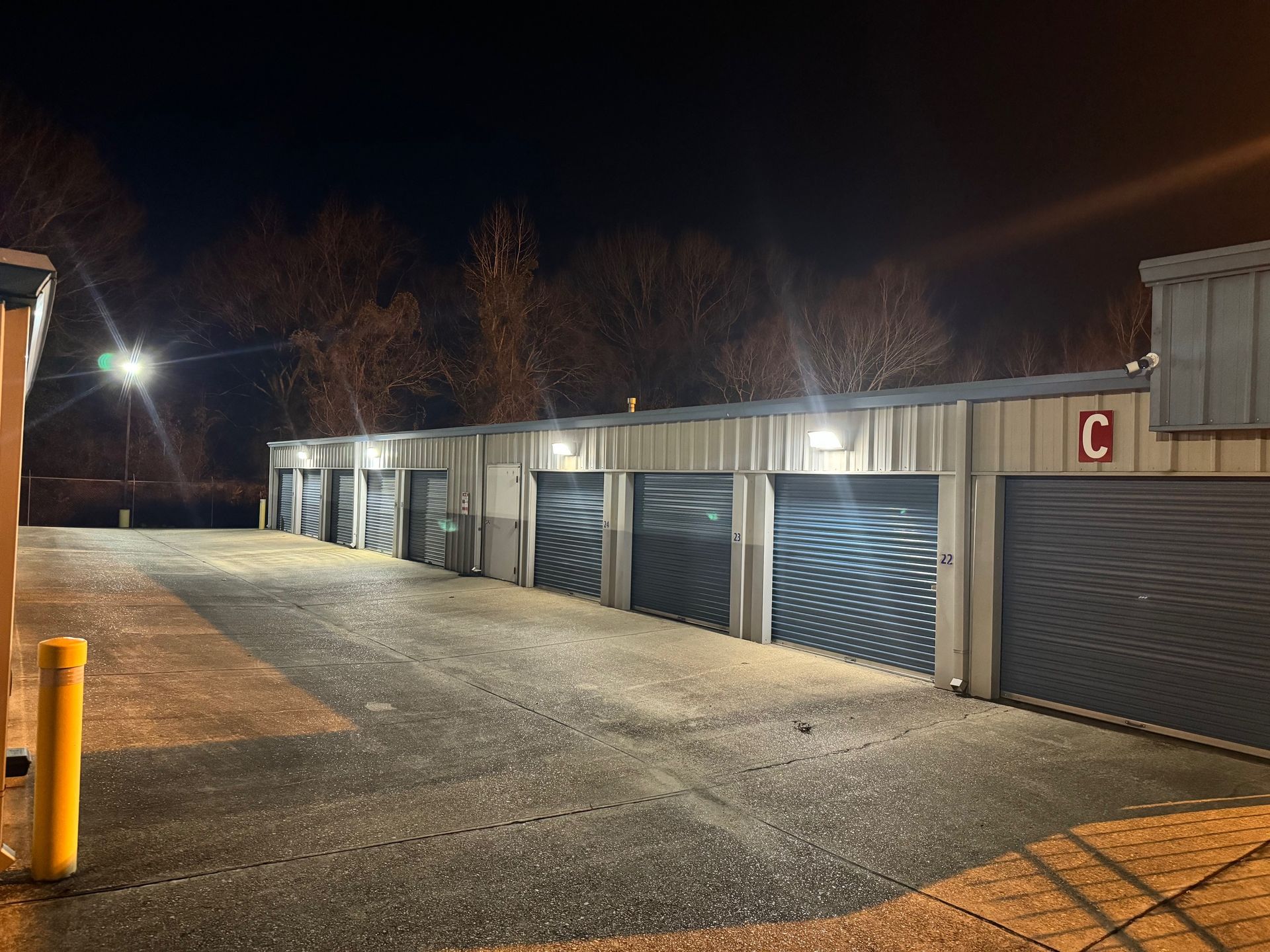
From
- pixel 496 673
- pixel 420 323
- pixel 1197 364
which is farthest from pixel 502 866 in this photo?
pixel 420 323

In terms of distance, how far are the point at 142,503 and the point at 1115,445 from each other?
104ft

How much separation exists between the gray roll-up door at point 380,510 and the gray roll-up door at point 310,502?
11.2 feet

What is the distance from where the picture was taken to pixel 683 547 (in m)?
12.1

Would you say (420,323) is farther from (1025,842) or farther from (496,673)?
(1025,842)

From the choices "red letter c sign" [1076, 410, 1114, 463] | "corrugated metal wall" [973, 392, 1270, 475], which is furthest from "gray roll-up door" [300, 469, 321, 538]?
"red letter c sign" [1076, 410, 1114, 463]

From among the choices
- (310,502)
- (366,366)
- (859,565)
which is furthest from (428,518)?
(366,366)

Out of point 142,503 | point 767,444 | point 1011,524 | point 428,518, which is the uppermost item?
point 767,444

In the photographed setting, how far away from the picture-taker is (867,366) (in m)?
29.2

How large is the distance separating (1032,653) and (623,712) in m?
3.82

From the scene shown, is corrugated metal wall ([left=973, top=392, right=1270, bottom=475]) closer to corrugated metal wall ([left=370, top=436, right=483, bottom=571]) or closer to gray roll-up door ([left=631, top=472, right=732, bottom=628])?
gray roll-up door ([left=631, top=472, right=732, bottom=628])

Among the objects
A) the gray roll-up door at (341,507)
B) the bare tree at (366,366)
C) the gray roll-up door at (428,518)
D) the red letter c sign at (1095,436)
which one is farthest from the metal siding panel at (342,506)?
the red letter c sign at (1095,436)

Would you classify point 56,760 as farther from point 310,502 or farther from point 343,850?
point 310,502

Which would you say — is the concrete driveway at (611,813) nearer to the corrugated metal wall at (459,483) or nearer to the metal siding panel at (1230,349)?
the metal siding panel at (1230,349)

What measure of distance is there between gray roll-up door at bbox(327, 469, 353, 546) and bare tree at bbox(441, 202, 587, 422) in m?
7.61
